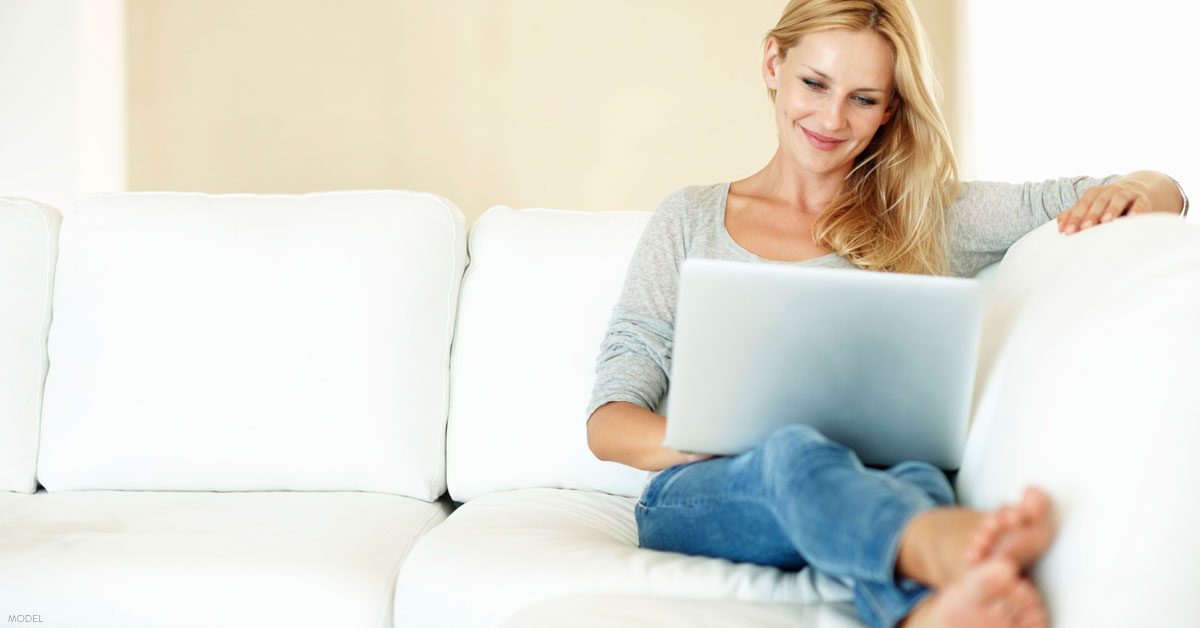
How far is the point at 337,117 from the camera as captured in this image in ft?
11.7

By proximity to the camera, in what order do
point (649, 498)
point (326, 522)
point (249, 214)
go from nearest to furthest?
point (649, 498), point (326, 522), point (249, 214)

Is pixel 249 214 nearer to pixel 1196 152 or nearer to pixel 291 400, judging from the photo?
pixel 291 400

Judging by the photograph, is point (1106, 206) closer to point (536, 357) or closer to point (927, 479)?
point (927, 479)

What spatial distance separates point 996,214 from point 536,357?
761 millimetres

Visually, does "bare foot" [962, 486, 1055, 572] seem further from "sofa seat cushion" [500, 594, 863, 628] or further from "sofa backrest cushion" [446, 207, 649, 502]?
"sofa backrest cushion" [446, 207, 649, 502]

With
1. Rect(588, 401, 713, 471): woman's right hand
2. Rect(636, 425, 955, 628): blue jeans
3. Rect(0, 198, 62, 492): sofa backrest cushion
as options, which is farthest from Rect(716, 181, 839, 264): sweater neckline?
Rect(0, 198, 62, 492): sofa backrest cushion

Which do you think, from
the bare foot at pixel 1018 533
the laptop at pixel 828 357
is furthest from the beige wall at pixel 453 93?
the bare foot at pixel 1018 533

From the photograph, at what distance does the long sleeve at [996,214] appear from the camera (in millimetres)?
1546

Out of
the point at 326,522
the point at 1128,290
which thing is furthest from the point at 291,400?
the point at 1128,290

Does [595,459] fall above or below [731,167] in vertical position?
below

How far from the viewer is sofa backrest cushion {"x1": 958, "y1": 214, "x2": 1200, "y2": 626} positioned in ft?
2.90

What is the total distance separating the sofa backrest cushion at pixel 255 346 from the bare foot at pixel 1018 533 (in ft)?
3.57

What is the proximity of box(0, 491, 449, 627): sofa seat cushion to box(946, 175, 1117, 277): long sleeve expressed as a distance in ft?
3.10

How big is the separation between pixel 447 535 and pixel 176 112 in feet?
8.75
